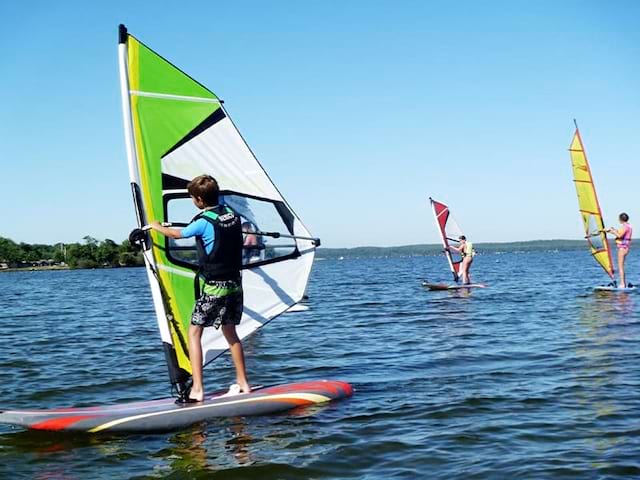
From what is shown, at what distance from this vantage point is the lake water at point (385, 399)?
571cm

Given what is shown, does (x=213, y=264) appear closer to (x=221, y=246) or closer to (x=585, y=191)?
(x=221, y=246)

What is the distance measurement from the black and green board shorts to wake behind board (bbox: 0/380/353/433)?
0.78 metres

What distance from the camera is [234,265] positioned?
689 centimetres

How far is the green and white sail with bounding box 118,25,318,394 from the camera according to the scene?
7105 millimetres

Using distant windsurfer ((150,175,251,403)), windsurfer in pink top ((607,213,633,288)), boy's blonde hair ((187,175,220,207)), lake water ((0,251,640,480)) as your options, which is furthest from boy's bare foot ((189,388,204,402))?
windsurfer in pink top ((607,213,633,288))

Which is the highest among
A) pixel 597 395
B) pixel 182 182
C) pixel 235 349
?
pixel 182 182

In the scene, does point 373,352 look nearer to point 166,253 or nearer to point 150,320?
point 166,253

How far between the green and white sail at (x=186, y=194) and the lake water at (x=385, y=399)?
116 centimetres

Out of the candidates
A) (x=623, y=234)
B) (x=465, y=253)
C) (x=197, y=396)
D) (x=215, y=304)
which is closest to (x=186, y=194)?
(x=215, y=304)

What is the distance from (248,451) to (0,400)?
3.84 m

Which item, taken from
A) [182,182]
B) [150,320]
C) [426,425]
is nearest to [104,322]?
[150,320]

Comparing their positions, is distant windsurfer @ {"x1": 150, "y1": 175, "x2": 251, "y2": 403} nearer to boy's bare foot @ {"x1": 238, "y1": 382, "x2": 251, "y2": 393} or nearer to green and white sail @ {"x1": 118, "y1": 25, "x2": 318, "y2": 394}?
green and white sail @ {"x1": 118, "y1": 25, "x2": 318, "y2": 394}

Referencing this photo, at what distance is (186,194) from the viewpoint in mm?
7496

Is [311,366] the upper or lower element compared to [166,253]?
lower
